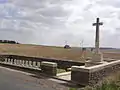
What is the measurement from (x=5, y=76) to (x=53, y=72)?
2895 mm

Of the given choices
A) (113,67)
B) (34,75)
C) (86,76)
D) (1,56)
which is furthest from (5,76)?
(1,56)

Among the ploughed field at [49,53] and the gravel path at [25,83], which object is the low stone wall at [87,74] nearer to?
the gravel path at [25,83]

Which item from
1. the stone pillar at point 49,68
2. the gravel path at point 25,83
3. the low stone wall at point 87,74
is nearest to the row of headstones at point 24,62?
the stone pillar at point 49,68

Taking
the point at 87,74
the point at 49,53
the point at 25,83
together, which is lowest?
the point at 25,83

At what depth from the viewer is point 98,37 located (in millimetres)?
17219

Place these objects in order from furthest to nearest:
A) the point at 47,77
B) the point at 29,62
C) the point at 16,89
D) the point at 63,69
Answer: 1. the point at 29,62
2. the point at 63,69
3. the point at 47,77
4. the point at 16,89

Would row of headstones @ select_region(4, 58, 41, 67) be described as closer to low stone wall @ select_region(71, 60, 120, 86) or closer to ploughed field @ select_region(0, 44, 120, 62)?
ploughed field @ select_region(0, 44, 120, 62)

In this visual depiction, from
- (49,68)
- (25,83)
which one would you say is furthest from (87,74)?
(25,83)

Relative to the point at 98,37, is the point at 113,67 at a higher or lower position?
lower

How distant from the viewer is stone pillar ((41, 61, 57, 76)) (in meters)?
14.7

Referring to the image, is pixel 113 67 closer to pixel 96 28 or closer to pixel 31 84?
pixel 96 28

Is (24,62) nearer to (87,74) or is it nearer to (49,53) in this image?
(87,74)

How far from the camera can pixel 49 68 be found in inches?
589

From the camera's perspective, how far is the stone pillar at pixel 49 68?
14.7 meters
